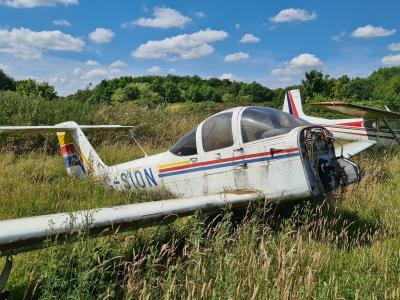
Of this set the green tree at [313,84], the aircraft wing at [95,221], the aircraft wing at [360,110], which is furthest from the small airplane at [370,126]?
the green tree at [313,84]

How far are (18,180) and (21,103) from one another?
21.8ft

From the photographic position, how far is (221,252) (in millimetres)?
3502

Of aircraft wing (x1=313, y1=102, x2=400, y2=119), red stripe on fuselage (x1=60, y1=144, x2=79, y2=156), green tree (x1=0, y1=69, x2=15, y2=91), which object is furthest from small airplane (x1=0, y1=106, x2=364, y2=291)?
green tree (x1=0, y1=69, x2=15, y2=91)

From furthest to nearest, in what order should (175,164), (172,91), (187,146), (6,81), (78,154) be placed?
(172,91) → (6,81) → (78,154) → (175,164) → (187,146)

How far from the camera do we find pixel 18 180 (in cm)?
695

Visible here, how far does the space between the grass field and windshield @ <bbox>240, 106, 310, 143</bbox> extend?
93cm

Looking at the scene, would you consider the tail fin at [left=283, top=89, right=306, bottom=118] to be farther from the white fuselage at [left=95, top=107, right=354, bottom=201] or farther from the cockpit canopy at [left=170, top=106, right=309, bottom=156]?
the cockpit canopy at [left=170, top=106, right=309, bottom=156]

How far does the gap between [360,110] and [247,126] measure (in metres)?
9.37

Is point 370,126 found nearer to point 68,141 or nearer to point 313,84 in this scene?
point 68,141

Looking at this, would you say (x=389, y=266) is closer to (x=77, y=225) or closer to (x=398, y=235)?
(x=398, y=235)

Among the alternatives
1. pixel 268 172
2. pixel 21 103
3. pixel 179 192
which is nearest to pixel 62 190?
pixel 179 192

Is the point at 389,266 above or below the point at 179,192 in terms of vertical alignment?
below

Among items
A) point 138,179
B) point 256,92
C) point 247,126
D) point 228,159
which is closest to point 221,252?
point 228,159

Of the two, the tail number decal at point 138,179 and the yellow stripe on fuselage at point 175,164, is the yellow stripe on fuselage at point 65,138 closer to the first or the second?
the tail number decal at point 138,179
